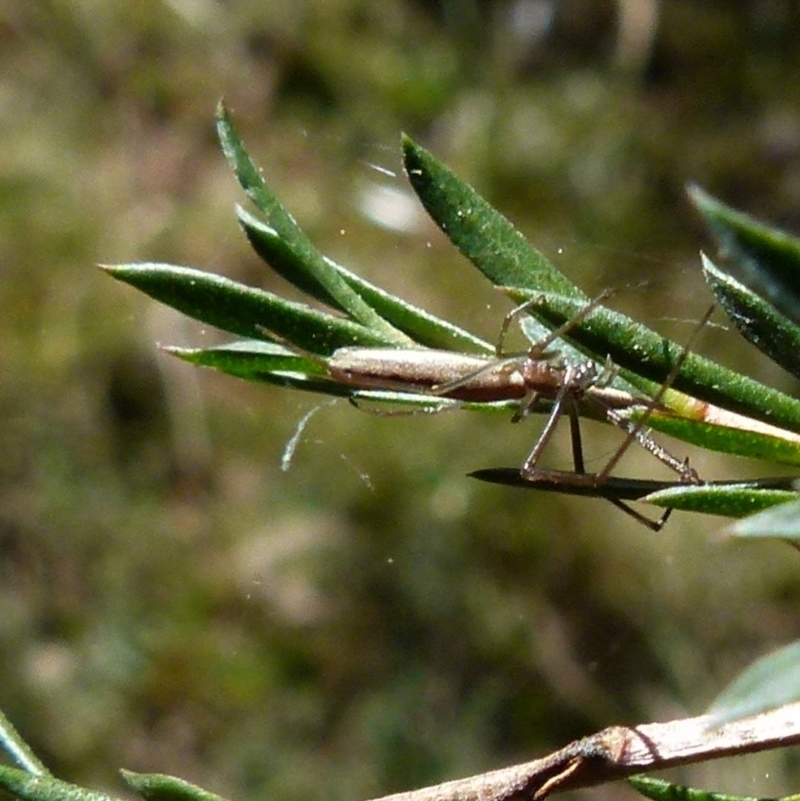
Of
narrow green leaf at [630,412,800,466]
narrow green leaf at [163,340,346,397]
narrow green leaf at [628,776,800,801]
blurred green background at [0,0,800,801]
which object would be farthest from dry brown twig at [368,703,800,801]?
blurred green background at [0,0,800,801]

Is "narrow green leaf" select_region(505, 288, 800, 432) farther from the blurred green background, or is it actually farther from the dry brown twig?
the blurred green background

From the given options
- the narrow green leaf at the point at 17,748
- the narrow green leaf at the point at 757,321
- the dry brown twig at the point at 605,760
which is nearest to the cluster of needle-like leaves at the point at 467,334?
the narrow green leaf at the point at 757,321

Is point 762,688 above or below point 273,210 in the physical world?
below

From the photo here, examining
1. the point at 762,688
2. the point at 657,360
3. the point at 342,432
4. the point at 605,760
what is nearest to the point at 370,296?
the point at 657,360

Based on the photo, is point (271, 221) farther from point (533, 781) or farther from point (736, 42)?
point (736, 42)

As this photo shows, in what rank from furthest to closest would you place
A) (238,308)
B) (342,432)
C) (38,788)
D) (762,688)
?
(342,432) < (238,308) < (38,788) < (762,688)

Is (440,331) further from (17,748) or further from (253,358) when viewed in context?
(17,748)
